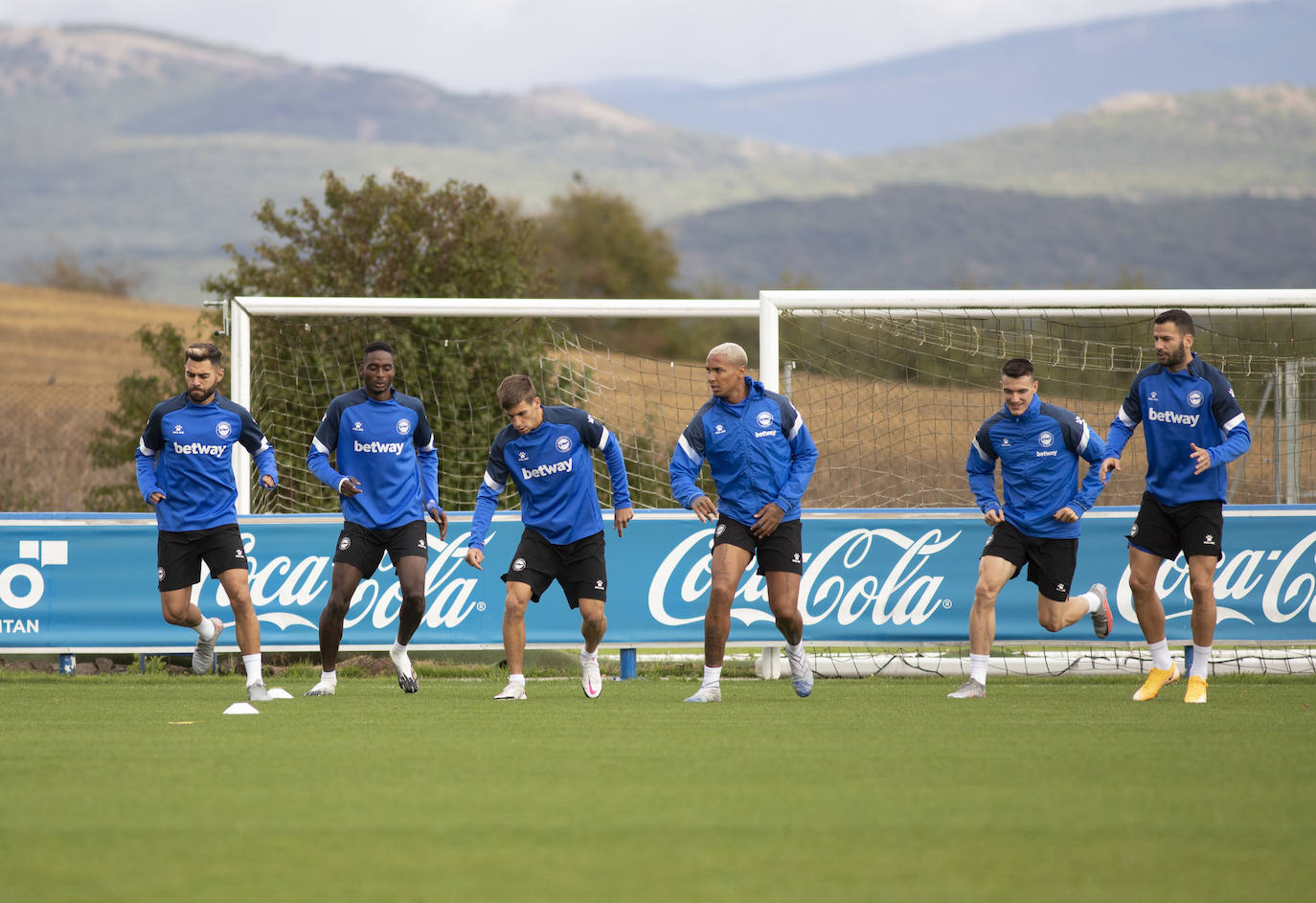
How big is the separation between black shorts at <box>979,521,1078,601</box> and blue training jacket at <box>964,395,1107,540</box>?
0.15ft

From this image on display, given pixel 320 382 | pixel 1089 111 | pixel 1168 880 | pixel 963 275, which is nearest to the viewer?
pixel 1168 880

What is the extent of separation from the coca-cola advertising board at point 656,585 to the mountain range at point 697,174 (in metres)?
86.1

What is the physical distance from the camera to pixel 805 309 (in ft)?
38.1

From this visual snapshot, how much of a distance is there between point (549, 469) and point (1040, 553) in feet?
10.5

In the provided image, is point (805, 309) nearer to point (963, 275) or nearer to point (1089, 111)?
point (963, 275)

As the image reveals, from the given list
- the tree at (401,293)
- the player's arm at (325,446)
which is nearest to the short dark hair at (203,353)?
the player's arm at (325,446)

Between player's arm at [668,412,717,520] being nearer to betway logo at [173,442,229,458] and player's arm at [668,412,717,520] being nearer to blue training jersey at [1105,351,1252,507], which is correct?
blue training jersey at [1105,351,1252,507]

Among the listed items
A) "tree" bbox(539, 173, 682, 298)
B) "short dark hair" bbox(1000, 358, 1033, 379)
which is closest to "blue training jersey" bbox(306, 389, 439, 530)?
"short dark hair" bbox(1000, 358, 1033, 379)

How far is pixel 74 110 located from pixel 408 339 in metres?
180

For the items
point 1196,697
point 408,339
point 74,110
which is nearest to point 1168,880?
point 1196,697

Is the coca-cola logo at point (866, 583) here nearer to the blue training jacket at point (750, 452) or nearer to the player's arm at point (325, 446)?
the blue training jacket at point (750, 452)

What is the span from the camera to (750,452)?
29.0 ft

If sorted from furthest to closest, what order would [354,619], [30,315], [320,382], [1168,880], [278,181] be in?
[278,181], [30,315], [320,382], [354,619], [1168,880]

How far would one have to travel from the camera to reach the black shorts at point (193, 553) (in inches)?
352
